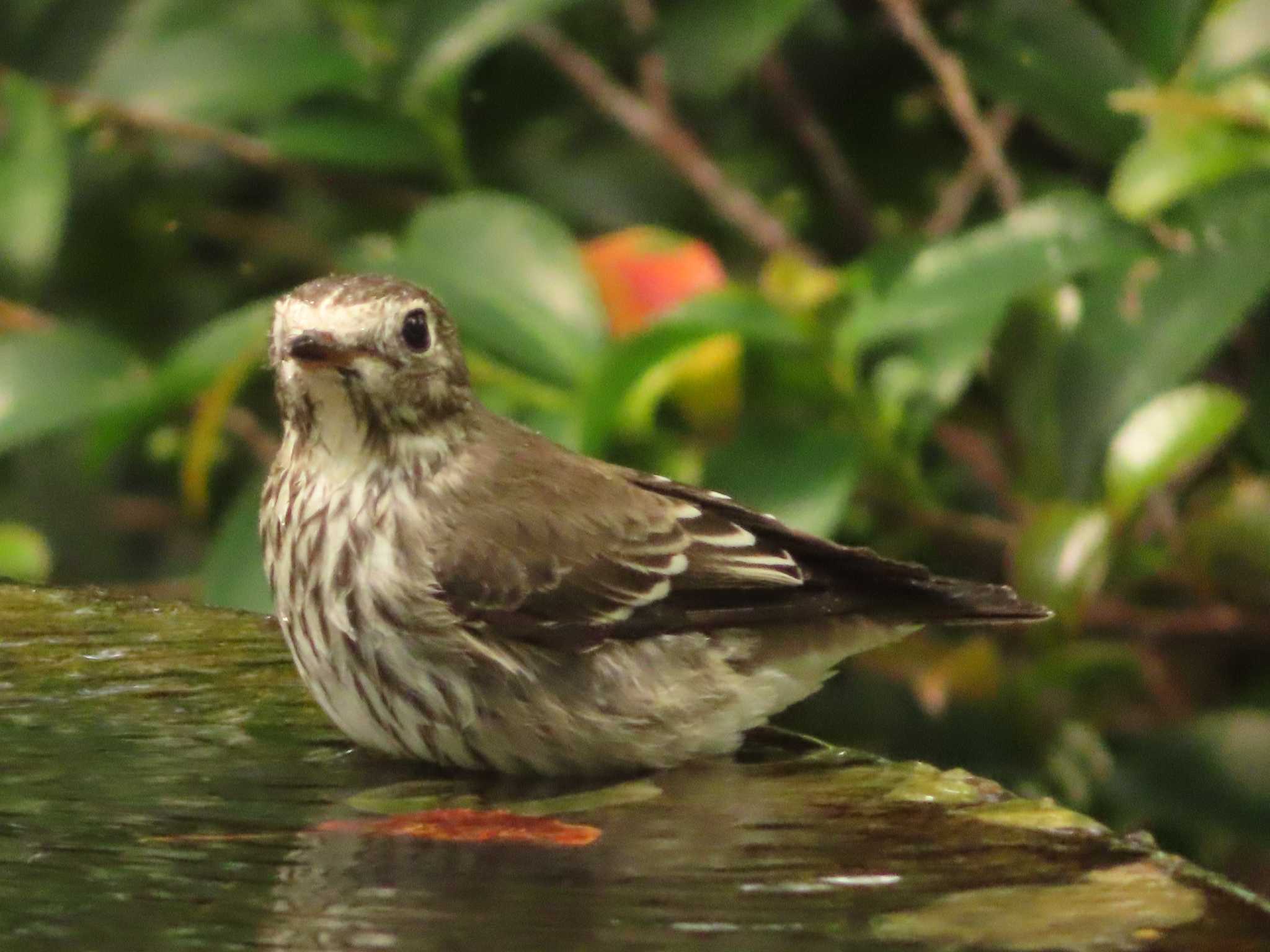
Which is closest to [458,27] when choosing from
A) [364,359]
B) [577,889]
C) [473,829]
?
[364,359]

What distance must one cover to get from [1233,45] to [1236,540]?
88 cm

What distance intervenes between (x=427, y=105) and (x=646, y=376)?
1223 mm

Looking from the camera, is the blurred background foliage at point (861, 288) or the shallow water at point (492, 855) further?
the blurred background foliage at point (861, 288)

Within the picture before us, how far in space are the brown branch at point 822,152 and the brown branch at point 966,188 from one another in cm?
16

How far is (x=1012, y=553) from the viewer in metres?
3.77

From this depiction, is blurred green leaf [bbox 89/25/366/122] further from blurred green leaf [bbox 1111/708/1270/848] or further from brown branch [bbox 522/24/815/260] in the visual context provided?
blurred green leaf [bbox 1111/708/1270/848]

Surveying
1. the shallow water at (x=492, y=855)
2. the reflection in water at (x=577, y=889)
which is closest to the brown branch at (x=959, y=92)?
the shallow water at (x=492, y=855)

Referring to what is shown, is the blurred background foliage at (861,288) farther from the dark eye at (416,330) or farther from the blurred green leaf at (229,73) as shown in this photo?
the dark eye at (416,330)

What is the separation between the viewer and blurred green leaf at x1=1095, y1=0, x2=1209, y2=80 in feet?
12.5

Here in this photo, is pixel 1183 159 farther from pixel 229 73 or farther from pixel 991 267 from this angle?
pixel 229 73

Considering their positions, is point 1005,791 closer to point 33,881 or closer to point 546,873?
point 546,873

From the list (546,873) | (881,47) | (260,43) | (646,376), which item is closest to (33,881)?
(546,873)

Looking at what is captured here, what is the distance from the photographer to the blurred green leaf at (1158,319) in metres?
3.65

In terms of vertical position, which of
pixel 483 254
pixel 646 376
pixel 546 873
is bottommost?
pixel 546 873
